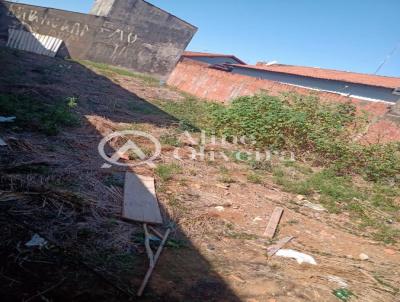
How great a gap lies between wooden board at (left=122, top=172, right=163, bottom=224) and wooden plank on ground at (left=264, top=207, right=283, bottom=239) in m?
1.34

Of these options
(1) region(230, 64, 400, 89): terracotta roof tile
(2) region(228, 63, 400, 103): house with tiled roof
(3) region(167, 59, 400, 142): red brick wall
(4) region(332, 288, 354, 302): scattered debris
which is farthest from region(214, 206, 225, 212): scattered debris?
(1) region(230, 64, 400, 89): terracotta roof tile

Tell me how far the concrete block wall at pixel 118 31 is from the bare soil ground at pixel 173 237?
49.2ft

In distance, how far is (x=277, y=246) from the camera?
3.98 m

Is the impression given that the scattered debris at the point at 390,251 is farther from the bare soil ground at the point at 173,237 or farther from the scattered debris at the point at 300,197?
the scattered debris at the point at 300,197

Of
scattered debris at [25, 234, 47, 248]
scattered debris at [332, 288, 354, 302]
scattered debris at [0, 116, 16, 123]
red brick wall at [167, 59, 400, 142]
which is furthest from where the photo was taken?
red brick wall at [167, 59, 400, 142]

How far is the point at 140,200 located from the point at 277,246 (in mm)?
1690

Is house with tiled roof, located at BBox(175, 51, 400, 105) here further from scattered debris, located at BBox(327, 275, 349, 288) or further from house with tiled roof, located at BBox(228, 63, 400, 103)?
scattered debris, located at BBox(327, 275, 349, 288)

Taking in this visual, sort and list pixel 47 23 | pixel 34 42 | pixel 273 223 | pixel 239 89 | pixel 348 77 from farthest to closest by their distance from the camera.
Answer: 1. pixel 348 77
2. pixel 47 23
3. pixel 34 42
4. pixel 239 89
5. pixel 273 223

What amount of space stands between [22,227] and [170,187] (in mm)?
2213

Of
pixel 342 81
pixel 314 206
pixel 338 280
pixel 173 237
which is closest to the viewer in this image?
pixel 338 280

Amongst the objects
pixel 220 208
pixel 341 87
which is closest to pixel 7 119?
pixel 220 208

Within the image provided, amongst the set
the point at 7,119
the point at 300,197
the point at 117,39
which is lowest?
the point at 7,119

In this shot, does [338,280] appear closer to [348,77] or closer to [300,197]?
[300,197]

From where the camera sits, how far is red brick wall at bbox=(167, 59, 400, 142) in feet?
29.1
